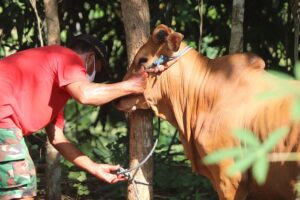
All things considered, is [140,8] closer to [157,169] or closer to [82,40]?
[82,40]

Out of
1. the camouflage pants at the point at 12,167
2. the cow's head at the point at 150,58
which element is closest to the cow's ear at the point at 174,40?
the cow's head at the point at 150,58

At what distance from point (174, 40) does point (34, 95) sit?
946 millimetres

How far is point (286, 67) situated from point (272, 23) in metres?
0.43

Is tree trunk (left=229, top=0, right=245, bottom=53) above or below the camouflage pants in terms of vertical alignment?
above

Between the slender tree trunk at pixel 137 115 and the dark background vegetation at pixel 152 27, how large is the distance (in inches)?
32.5

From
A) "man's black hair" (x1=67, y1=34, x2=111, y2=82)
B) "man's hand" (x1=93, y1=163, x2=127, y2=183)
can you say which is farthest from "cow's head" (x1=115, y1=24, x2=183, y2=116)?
"man's hand" (x1=93, y1=163, x2=127, y2=183)

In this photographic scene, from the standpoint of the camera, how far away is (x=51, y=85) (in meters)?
4.37

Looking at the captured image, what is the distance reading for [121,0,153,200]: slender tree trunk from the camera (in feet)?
15.2

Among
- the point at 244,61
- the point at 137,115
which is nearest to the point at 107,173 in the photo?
the point at 137,115

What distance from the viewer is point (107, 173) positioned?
14.9 feet

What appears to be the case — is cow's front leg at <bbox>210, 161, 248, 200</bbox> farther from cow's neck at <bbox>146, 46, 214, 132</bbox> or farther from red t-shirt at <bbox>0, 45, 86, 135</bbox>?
red t-shirt at <bbox>0, 45, 86, 135</bbox>

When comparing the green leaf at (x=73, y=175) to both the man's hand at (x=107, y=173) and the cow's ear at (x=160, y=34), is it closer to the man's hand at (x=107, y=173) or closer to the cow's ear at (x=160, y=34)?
the man's hand at (x=107, y=173)

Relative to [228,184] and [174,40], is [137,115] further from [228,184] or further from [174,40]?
[228,184]

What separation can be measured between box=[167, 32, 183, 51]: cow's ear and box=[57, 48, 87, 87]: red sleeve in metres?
0.56
